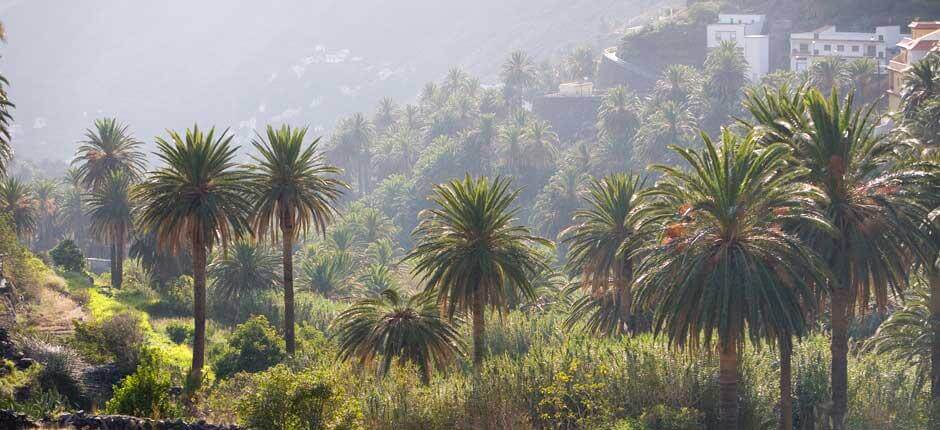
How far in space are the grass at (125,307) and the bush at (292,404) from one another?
1720cm

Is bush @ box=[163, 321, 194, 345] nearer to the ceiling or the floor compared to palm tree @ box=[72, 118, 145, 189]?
nearer to the floor

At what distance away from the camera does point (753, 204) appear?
2738 cm

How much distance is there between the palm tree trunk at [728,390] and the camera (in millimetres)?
28903

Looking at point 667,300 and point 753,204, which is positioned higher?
point 753,204

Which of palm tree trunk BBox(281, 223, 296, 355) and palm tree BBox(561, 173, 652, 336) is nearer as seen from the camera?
palm tree BBox(561, 173, 652, 336)

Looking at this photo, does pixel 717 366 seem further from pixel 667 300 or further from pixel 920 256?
pixel 920 256

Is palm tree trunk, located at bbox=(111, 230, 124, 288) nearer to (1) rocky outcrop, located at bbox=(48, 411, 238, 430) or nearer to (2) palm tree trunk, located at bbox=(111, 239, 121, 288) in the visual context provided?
(2) palm tree trunk, located at bbox=(111, 239, 121, 288)

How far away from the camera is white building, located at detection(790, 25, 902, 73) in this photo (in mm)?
112062

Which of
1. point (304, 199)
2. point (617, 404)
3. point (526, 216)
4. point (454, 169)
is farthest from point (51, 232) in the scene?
point (617, 404)

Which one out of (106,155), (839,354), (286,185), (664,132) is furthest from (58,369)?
(664,132)

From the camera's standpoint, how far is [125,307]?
181ft

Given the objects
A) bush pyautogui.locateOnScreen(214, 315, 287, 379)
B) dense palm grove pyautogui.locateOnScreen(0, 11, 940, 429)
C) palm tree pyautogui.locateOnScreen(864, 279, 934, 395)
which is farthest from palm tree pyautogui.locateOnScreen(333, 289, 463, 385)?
palm tree pyautogui.locateOnScreen(864, 279, 934, 395)

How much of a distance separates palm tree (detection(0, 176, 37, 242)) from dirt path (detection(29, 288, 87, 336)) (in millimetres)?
23644

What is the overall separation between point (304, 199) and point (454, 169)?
9286cm
